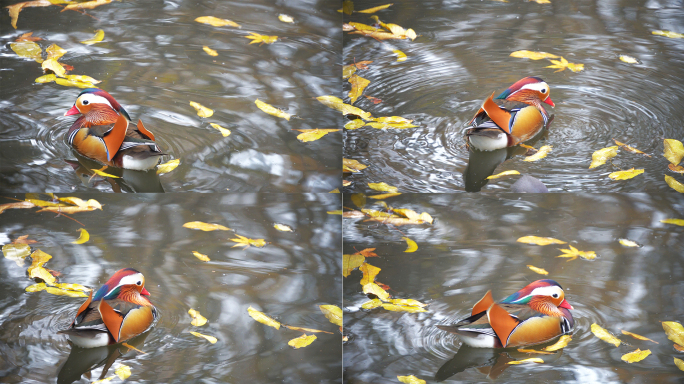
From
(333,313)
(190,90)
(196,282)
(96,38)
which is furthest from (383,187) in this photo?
(96,38)

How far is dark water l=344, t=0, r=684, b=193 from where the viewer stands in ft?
5.62

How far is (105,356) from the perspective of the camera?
4.95ft

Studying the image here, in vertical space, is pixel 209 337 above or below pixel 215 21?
below

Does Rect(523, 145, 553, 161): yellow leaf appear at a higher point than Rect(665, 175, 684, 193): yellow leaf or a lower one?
higher

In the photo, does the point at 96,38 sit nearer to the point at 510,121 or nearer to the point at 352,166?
the point at 352,166

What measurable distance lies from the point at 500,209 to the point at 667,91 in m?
0.71

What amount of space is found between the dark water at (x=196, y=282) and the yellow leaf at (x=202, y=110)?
0.29m

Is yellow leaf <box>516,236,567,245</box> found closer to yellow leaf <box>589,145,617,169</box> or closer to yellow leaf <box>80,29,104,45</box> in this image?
yellow leaf <box>589,145,617,169</box>

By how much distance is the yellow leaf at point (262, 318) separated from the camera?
62.4 inches

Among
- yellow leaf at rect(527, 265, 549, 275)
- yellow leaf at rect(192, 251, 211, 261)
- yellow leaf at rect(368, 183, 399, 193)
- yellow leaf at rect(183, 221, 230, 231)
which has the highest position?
yellow leaf at rect(368, 183, 399, 193)

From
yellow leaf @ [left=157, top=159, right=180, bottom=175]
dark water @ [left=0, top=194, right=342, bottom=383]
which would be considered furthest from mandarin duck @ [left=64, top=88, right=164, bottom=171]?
dark water @ [left=0, top=194, right=342, bottom=383]

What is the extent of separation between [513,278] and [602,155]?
1.56ft

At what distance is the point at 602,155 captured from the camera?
171 cm

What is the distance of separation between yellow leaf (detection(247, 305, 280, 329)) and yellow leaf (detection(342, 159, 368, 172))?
1.67ft
